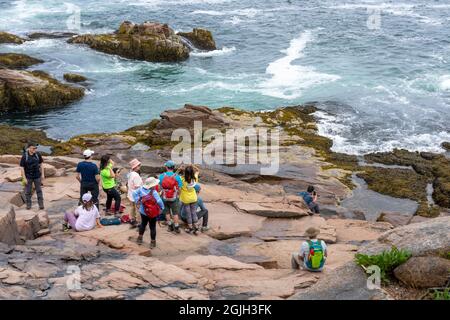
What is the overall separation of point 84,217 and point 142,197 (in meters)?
2.33

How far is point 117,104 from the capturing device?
43812 millimetres

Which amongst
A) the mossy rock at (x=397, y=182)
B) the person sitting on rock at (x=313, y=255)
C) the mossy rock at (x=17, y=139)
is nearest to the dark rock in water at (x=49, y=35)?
the mossy rock at (x=17, y=139)

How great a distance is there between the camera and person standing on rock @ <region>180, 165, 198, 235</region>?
15.7 metres

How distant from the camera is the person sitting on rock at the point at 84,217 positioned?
1538 cm

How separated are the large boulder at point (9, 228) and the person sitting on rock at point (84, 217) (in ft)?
5.14

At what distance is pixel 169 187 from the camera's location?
1589 cm

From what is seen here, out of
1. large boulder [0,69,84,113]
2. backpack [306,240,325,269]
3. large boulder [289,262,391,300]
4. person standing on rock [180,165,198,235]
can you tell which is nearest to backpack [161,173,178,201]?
person standing on rock [180,165,198,235]

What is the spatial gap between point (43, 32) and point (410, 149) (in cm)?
4616

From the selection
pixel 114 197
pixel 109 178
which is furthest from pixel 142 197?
pixel 114 197

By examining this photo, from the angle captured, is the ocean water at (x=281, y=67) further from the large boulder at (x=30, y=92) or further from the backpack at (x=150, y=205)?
the backpack at (x=150, y=205)

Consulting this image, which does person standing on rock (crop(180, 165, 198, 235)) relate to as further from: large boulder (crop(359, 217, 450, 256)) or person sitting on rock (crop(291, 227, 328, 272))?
large boulder (crop(359, 217, 450, 256))

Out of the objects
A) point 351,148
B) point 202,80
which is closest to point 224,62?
point 202,80

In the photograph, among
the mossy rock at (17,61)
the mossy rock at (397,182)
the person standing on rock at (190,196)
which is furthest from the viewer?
the mossy rock at (17,61)

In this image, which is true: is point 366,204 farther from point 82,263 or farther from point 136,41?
point 136,41
